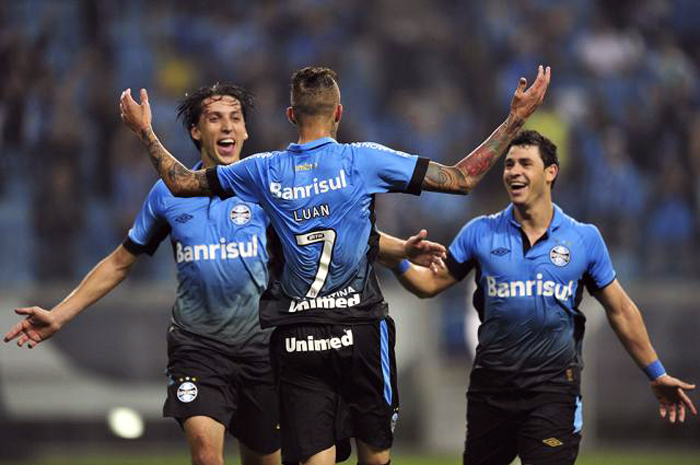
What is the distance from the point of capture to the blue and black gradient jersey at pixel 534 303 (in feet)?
24.0

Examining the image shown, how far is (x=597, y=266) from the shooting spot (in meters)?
7.41

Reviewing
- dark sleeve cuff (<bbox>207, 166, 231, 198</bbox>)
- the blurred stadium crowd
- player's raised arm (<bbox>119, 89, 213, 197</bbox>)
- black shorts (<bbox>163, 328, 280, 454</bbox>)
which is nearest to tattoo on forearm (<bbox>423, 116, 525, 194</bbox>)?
dark sleeve cuff (<bbox>207, 166, 231, 198</bbox>)

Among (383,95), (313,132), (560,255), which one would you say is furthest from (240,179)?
(383,95)

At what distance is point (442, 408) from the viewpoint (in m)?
13.1

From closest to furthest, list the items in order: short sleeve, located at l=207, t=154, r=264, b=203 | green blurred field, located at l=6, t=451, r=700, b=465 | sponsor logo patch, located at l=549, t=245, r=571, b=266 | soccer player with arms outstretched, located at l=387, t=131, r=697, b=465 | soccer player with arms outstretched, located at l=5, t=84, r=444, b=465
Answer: short sleeve, located at l=207, t=154, r=264, b=203 → soccer player with arms outstretched, located at l=387, t=131, r=697, b=465 → sponsor logo patch, located at l=549, t=245, r=571, b=266 → soccer player with arms outstretched, located at l=5, t=84, r=444, b=465 → green blurred field, located at l=6, t=451, r=700, b=465

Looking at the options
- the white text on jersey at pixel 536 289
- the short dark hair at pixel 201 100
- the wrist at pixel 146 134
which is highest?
the short dark hair at pixel 201 100

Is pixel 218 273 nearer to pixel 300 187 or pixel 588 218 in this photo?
pixel 300 187

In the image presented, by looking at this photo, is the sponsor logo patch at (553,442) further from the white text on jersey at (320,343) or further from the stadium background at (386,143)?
the stadium background at (386,143)

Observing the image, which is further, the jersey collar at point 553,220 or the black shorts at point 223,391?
the jersey collar at point 553,220

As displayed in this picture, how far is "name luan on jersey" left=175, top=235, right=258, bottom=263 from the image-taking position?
7.57 meters

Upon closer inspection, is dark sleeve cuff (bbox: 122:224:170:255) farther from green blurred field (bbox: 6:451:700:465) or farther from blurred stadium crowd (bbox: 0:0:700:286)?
blurred stadium crowd (bbox: 0:0:700:286)

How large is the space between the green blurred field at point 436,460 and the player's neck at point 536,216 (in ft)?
15.9

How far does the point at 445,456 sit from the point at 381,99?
598 centimetres

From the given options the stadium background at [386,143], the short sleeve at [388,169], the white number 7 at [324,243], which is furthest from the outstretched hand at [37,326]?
the stadium background at [386,143]
